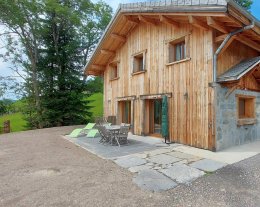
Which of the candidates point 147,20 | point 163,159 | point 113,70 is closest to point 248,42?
point 147,20

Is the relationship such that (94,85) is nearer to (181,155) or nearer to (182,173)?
(181,155)

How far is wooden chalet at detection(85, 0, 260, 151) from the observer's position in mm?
6661

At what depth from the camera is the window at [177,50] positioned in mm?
8353

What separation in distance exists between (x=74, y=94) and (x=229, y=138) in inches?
487

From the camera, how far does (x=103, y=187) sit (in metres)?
3.96

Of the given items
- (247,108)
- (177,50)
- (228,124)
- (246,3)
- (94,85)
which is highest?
(246,3)

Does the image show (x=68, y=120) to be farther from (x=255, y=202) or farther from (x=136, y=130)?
(x=255, y=202)

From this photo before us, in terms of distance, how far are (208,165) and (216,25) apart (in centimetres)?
424

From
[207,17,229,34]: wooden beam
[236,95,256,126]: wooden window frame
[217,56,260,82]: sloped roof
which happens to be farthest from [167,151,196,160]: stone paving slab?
[207,17,229,34]: wooden beam

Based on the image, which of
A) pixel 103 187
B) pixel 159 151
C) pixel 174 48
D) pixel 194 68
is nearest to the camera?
pixel 103 187

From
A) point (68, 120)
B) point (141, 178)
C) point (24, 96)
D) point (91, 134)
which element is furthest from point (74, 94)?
point (141, 178)

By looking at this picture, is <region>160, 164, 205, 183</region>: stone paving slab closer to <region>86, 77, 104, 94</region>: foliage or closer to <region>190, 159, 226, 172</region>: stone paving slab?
<region>190, 159, 226, 172</region>: stone paving slab

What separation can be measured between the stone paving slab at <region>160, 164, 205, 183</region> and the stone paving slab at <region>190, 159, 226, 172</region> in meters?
0.25

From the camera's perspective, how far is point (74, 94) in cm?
1650
